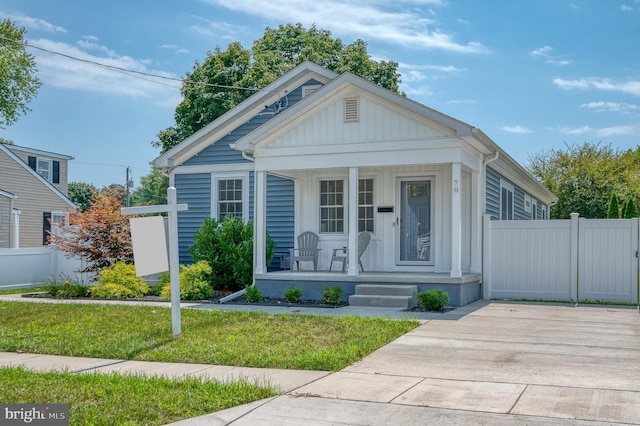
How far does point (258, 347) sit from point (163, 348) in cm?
120

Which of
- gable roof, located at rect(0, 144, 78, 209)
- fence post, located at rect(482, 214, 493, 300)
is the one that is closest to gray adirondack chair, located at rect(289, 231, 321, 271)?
fence post, located at rect(482, 214, 493, 300)

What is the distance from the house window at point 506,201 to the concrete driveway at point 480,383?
786 centimetres

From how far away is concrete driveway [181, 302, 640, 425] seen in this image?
5.23 metres

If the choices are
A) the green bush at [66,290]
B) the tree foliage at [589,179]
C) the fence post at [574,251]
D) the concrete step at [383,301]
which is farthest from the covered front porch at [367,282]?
the tree foliage at [589,179]

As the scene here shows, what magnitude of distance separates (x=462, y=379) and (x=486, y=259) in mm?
7925

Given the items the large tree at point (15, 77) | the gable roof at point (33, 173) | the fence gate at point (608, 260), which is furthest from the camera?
the large tree at point (15, 77)

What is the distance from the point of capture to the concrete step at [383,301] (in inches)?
482

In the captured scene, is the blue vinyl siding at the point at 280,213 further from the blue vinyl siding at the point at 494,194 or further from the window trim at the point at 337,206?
the blue vinyl siding at the point at 494,194

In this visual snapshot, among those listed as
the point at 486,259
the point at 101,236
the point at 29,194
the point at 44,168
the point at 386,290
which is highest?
the point at 44,168

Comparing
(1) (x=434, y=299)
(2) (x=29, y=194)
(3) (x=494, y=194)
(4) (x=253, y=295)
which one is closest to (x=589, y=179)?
(3) (x=494, y=194)

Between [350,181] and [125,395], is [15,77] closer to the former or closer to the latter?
[350,181]

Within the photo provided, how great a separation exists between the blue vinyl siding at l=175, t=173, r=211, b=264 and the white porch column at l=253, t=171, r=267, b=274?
3144 mm

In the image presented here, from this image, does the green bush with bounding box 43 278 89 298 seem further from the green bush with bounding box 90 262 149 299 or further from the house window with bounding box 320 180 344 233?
the house window with bounding box 320 180 344 233

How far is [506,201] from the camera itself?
18172mm
